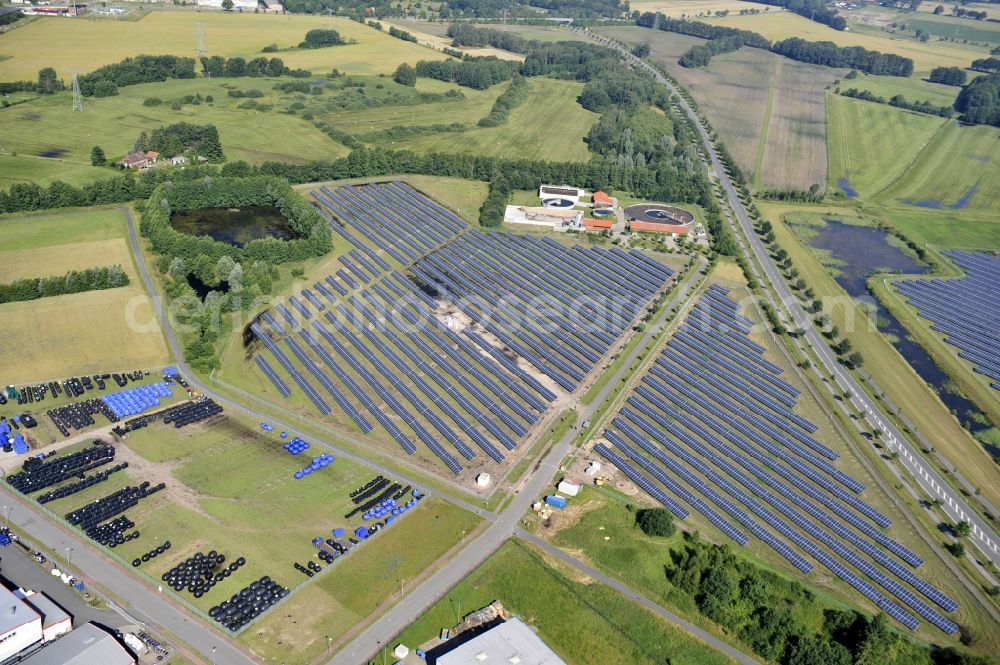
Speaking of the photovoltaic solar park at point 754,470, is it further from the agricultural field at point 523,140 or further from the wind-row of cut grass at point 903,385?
the agricultural field at point 523,140

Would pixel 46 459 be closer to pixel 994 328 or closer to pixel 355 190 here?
pixel 355 190

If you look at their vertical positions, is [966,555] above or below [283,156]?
below

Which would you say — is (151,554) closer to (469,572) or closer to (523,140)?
(469,572)

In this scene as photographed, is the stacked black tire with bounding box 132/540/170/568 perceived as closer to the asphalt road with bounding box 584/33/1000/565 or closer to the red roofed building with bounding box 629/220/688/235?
the asphalt road with bounding box 584/33/1000/565

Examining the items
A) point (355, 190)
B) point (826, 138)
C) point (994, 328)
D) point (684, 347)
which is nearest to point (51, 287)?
point (355, 190)

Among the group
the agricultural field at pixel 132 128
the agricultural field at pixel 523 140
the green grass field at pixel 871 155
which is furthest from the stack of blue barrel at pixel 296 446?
the green grass field at pixel 871 155

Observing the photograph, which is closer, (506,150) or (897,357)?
(897,357)

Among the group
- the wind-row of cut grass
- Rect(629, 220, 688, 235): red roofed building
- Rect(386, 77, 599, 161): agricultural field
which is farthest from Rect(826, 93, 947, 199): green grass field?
Rect(386, 77, 599, 161): agricultural field
